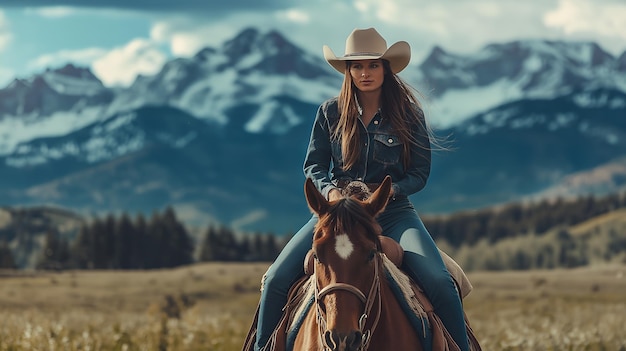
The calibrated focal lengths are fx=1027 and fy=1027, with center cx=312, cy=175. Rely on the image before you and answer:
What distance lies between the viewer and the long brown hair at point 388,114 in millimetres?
9641

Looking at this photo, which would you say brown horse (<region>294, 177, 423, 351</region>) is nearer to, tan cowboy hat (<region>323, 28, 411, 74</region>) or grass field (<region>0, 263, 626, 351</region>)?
tan cowboy hat (<region>323, 28, 411, 74</region>)

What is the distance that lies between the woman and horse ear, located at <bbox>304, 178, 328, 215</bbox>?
2.76ft

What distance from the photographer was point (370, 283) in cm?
781

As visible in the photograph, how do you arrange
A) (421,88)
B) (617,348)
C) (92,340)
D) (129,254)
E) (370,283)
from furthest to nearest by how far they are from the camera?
(129,254)
(617,348)
(92,340)
(421,88)
(370,283)

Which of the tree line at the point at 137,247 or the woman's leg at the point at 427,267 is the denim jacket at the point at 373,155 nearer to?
the woman's leg at the point at 427,267

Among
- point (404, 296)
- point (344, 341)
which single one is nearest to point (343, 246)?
point (344, 341)

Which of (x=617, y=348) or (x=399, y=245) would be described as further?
(x=617, y=348)

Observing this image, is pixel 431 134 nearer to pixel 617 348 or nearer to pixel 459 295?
pixel 459 295

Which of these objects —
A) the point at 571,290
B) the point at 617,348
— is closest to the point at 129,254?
the point at 571,290

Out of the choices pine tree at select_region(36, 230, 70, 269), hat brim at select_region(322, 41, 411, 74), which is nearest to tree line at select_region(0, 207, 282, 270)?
pine tree at select_region(36, 230, 70, 269)

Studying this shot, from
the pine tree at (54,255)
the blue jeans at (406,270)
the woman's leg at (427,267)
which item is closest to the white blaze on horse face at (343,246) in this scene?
the blue jeans at (406,270)

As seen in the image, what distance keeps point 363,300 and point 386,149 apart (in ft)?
7.94

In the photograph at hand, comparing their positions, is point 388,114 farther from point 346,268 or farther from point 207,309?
point 207,309

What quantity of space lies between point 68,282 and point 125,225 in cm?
5749
